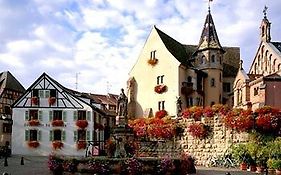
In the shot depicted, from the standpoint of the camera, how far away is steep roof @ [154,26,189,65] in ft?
179

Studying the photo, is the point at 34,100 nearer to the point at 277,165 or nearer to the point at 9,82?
the point at 9,82

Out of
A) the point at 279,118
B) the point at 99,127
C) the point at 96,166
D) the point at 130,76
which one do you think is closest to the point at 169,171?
the point at 96,166

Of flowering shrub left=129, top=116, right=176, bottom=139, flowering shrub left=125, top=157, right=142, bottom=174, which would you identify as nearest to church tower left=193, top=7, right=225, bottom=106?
flowering shrub left=129, top=116, right=176, bottom=139

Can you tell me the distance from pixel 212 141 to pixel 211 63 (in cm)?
2070

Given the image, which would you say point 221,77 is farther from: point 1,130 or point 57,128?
point 1,130

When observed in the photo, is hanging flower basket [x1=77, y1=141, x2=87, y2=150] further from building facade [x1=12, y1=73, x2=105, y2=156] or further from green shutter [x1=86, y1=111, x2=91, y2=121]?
green shutter [x1=86, y1=111, x2=91, y2=121]

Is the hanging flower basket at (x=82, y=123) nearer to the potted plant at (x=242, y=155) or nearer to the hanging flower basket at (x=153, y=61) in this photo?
the hanging flower basket at (x=153, y=61)

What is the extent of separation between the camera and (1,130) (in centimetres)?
5359

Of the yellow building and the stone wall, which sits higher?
the yellow building

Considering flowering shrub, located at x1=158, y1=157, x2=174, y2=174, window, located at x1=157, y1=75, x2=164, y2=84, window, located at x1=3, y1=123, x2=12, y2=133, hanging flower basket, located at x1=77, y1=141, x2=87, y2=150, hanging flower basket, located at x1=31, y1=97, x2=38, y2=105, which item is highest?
window, located at x1=157, y1=75, x2=164, y2=84

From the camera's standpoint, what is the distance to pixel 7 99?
188ft

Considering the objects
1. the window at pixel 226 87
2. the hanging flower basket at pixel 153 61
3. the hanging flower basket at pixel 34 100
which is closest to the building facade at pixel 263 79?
the window at pixel 226 87

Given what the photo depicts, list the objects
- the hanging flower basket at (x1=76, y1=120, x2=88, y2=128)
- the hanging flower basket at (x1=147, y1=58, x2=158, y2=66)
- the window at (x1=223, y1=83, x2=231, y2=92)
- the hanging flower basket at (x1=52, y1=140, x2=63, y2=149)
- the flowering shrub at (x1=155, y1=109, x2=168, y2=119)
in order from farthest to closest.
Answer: the window at (x1=223, y1=83, x2=231, y2=92) < the hanging flower basket at (x1=147, y1=58, x2=158, y2=66) < the flowering shrub at (x1=155, y1=109, x2=168, y2=119) < the hanging flower basket at (x1=76, y1=120, x2=88, y2=128) < the hanging flower basket at (x1=52, y1=140, x2=63, y2=149)

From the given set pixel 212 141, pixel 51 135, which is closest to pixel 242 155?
pixel 212 141
